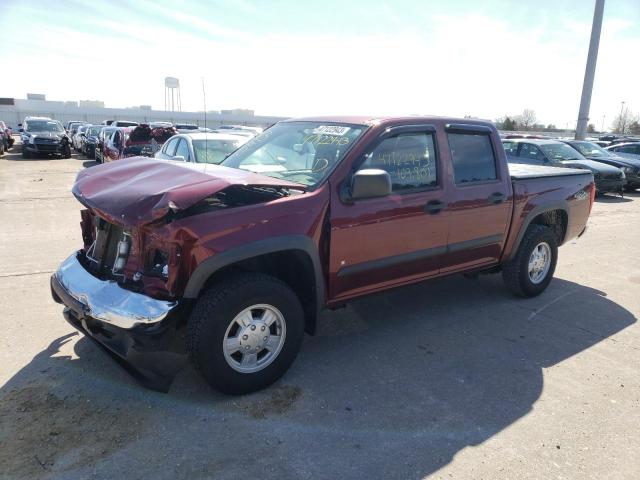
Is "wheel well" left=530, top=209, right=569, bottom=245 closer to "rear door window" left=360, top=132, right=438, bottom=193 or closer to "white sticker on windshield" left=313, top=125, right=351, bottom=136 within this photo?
"rear door window" left=360, top=132, right=438, bottom=193

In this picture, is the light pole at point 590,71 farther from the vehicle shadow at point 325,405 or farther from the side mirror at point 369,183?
the side mirror at point 369,183

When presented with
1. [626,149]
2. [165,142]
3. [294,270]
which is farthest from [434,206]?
[626,149]

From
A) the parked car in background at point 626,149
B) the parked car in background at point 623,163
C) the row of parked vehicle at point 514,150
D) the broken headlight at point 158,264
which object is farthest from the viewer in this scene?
the parked car in background at point 626,149

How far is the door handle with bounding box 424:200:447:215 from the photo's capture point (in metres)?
4.12

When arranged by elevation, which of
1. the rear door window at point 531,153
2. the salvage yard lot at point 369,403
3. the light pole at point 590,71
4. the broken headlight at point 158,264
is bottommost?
the salvage yard lot at point 369,403

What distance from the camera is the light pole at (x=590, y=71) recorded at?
30.5 meters

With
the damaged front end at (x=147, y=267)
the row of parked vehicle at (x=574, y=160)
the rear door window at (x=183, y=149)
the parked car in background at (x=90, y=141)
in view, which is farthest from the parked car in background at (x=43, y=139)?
the damaged front end at (x=147, y=267)

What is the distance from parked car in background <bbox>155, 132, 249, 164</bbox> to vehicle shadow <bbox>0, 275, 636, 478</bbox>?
16.2 feet

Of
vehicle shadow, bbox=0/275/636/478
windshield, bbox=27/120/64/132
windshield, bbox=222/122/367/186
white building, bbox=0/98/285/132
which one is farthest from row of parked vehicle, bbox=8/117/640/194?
white building, bbox=0/98/285/132

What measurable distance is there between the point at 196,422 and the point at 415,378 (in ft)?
5.37

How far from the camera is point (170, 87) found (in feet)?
42.3

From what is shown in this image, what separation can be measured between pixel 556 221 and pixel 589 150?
12964 mm

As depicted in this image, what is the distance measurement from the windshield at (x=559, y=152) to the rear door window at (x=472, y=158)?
10024 millimetres

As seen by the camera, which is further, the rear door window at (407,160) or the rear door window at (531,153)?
the rear door window at (531,153)
